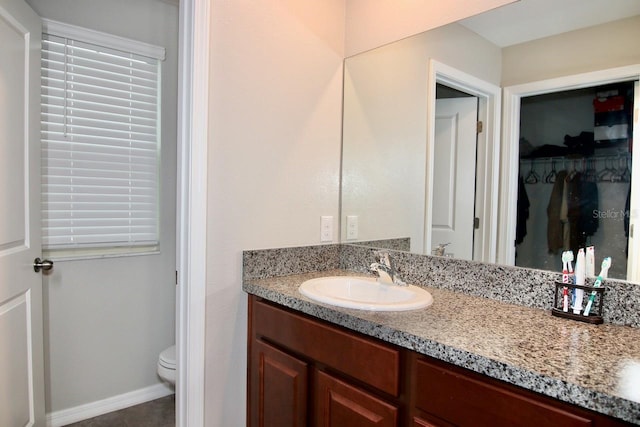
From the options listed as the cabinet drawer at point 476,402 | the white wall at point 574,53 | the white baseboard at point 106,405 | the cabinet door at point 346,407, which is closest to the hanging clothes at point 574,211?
the white wall at point 574,53

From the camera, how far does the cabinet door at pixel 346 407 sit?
1.02 meters

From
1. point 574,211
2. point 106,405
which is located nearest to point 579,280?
point 574,211

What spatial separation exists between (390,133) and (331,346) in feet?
3.32

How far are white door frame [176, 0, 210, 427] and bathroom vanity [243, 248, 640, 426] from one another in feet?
0.65

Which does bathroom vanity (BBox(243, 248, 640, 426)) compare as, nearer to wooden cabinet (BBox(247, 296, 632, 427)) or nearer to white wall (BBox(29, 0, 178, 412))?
wooden cabinet (BBox(247, 296, 632, 427))

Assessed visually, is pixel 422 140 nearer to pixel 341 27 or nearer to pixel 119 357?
pixel 341 27

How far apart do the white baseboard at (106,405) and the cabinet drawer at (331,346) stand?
131cm

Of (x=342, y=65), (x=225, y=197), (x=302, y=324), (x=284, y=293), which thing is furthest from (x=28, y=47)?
(x=302, y=324)

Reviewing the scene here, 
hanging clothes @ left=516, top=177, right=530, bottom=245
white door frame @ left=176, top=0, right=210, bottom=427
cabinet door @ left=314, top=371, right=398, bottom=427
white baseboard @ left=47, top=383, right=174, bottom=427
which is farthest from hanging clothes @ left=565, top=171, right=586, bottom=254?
white baseboard @ left=47, top=383, right=174, bottom=427

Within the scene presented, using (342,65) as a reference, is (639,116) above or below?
below

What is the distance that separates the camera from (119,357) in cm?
223

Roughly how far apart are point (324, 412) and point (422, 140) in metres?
1.11

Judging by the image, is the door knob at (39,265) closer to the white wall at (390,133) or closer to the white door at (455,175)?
the white wall at (390,133)

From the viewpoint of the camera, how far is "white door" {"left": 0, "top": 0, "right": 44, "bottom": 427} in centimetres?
144
